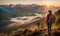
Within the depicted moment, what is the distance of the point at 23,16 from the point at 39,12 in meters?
0.19

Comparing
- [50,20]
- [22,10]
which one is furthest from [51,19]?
[22,10]

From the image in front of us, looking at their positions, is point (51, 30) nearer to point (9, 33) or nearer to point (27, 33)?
point (27, 33)

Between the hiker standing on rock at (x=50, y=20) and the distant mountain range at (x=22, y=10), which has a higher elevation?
the distant mountain range at (x=22, y=10)

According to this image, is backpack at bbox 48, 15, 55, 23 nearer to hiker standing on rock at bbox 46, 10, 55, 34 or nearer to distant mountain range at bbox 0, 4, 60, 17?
hiker standing on rock at bbox 46, 10, 55, 34

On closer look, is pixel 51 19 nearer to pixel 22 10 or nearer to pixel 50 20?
pixel 50 20

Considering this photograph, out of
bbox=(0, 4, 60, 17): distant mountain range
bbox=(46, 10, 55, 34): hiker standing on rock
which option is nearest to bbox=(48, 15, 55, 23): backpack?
bbox=(46, 10, 55, 34): hiker standing on rock

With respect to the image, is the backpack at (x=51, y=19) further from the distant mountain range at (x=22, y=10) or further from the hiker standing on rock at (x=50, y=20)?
the distant mountain range at (x=22, y=10)

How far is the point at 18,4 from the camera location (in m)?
2.01

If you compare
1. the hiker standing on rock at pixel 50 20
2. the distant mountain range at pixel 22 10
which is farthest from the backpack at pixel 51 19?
the distant mountain range at pixel 22 10

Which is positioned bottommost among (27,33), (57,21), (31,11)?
(27,33)

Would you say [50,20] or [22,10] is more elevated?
[22,10]

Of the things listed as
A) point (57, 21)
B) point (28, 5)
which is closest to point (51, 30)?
point (57, 21)

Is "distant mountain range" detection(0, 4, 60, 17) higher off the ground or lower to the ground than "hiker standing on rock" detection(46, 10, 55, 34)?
higher

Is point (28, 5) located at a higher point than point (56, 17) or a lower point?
higher
